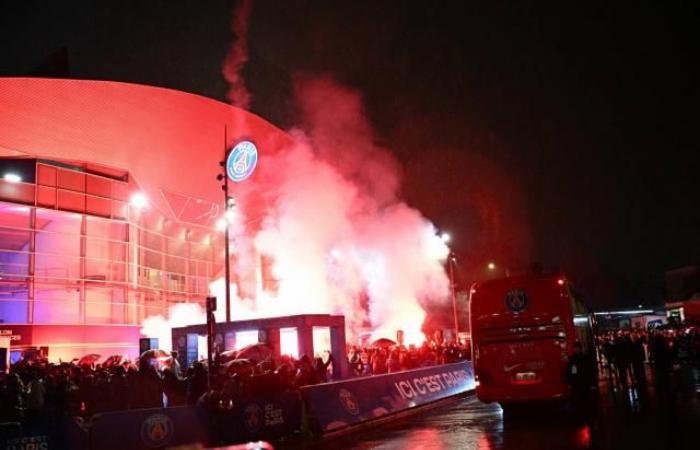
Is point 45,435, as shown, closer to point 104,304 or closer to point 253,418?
point 253,418

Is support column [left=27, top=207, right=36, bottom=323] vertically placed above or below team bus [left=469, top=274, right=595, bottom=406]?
above

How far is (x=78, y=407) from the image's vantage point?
14.3 meters

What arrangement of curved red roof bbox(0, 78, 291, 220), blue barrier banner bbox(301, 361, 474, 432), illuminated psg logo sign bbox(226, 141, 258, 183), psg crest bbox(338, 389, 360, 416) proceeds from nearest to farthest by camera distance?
1. blue barrier banner bbox(301, 361, 474, 432)
2. psg crest bbox(338, 389, 360, 416)
3. curved red roof bbox(0, 78, 291, 220)
4. illuminated psg logo sign bbox(226, 141, 258, 183)

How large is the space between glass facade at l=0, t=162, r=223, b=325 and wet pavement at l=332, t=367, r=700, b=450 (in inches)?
983

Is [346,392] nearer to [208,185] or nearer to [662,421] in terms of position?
[662,421]

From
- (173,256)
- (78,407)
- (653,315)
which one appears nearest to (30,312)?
(173,256)

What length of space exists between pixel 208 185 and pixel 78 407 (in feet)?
97.1

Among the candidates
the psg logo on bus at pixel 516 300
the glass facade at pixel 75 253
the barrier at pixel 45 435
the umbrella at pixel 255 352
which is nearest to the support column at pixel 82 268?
the glass facade at pixel 75 253

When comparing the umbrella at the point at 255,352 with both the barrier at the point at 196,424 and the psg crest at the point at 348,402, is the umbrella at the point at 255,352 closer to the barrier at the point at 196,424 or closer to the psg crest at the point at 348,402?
the psg crest at the point at 348,402

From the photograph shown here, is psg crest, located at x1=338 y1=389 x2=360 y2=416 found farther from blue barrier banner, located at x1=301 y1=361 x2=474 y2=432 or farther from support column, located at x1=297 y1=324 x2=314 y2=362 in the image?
support column, located at x1=297 y1=324 x2=314 y2=362

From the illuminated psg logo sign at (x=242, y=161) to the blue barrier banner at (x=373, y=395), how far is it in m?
23.6

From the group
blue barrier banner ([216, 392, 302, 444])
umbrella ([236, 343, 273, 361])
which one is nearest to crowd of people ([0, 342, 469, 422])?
blue barrier banner ([216, 392, 302, 444])

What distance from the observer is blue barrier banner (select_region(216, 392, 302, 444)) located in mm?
10961

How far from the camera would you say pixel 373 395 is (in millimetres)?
14914
